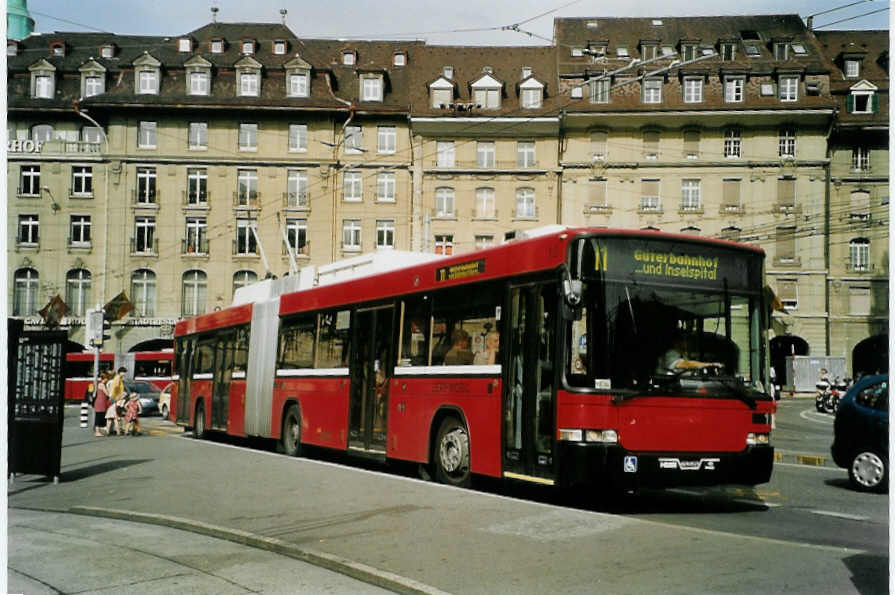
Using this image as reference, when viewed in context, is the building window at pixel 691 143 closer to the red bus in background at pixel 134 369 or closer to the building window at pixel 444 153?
the building window at pixel 444 153

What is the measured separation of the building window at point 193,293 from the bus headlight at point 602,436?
129ft

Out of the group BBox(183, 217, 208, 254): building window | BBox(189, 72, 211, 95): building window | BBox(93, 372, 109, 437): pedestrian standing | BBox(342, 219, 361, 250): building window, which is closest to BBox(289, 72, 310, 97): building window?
BBox(189, 72, 211, 95): building window

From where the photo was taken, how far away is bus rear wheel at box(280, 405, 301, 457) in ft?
59.4

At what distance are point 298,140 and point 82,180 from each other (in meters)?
20.6

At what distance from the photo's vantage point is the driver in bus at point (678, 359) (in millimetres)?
10383

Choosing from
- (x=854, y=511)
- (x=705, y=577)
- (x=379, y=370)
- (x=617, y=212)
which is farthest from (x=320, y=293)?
(x=617, y=212)

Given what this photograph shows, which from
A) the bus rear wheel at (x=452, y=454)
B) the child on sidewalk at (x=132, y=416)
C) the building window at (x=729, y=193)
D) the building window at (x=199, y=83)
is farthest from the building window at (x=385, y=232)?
the bus rear wheel at (x=452, y=454)

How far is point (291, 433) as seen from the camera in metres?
18.5

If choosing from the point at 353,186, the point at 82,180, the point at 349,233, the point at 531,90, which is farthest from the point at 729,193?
the point at 353,186

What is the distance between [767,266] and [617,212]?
2433 centimetres

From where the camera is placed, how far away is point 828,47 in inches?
384

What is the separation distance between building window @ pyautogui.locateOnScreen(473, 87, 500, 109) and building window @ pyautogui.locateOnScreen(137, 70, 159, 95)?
14.8 m

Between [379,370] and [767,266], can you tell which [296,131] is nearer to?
[379,370]

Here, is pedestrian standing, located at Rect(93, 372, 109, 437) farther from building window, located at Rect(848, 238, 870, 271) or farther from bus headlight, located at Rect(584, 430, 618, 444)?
building window, located at Rect(848, 238, 870, 271)
